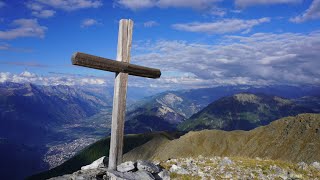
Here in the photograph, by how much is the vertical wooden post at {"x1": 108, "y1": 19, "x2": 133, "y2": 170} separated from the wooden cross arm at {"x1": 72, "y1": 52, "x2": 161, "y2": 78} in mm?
371

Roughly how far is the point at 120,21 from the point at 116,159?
7.11 m

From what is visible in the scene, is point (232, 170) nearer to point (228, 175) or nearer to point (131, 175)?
point (228, 175)

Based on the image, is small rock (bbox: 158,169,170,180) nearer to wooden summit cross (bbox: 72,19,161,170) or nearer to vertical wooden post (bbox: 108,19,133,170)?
wooden summit cross (bbox: 72,19,161,170)

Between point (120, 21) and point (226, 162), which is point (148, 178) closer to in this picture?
point (120, 21)

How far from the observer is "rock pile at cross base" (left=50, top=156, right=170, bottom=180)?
16641 millimetres

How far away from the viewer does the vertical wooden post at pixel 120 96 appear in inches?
653

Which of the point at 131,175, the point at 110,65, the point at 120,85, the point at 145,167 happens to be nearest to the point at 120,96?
the point at 120,85

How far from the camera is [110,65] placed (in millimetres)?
15930

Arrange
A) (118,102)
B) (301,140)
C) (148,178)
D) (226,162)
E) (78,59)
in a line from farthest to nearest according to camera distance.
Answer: (301,140) < (226,162) < (148,178) < (118,102) < (78,59)

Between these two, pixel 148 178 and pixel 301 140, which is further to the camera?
pixel 301 140

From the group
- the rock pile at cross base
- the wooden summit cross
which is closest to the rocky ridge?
the rock pile at cross base

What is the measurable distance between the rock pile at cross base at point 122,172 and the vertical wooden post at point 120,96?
57 cm

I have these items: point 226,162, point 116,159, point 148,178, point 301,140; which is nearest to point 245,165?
point 226,162

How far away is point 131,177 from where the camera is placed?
56.4 ft
